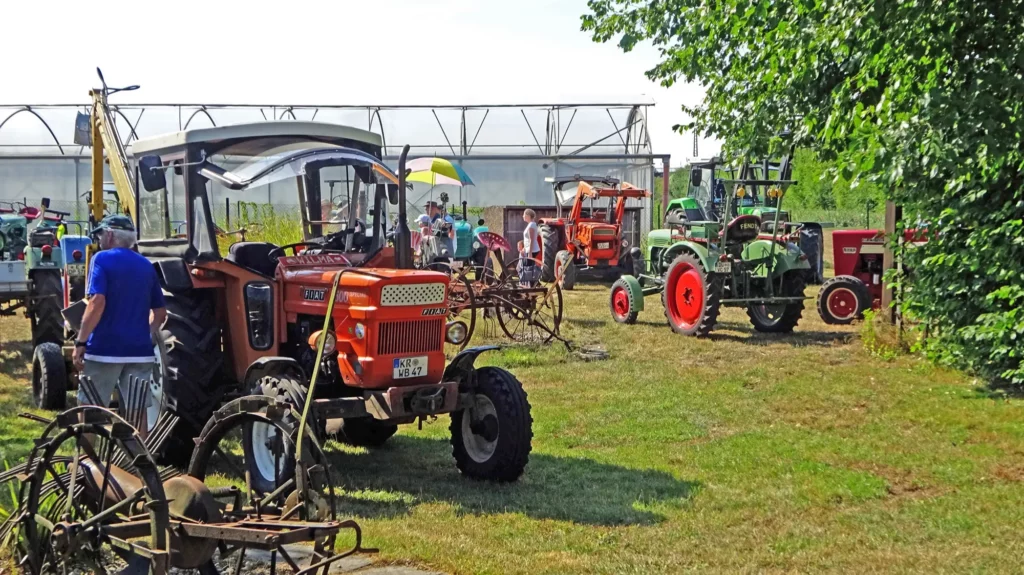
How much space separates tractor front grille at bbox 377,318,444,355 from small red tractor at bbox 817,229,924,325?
800cm

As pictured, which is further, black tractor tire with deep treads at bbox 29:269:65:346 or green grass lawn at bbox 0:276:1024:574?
black tractor tire with deep treads at bbox 29:269:65:346

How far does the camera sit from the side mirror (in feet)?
21.3

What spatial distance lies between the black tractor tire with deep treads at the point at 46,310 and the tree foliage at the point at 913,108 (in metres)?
6.68

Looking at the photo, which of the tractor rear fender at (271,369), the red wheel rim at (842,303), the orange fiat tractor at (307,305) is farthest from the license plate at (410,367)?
the red wheel rim at (842,303)

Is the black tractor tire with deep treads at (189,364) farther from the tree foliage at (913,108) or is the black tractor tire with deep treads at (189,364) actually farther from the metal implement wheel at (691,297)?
the metal implement wheel at (691,297)

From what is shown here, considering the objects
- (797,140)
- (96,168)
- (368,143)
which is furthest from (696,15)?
(96,168)

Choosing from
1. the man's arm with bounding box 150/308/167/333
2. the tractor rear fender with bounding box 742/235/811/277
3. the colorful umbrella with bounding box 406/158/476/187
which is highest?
the colorful umbrella with bounding box 406/158/476/187

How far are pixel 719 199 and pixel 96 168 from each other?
481 inches

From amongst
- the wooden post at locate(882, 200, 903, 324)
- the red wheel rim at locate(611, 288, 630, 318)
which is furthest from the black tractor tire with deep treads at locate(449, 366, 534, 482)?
the red wheel rim at locate(611, 288, 630, 318)

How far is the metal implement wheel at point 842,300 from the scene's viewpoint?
13492 millimetres

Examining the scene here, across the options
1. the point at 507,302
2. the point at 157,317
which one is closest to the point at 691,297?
the point at 507,302

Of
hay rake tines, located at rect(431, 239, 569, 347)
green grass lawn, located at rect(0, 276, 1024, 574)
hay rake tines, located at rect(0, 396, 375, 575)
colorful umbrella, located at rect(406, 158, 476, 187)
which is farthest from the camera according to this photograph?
colorful umbrella, located at rect(406, 158, 476, 187)

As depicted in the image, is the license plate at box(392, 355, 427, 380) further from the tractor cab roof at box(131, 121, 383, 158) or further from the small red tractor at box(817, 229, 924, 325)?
the small red tractor at box(817, 229, 924, 325)

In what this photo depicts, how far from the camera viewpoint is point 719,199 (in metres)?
19.6
